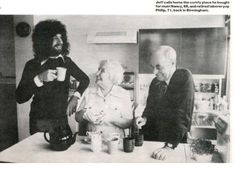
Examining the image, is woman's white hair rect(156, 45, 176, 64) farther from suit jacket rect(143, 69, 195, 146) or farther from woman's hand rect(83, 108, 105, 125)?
woman's hand rect(83, 108, 105, 125)

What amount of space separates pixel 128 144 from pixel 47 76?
0.35m

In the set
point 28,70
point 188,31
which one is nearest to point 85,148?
point 28,70

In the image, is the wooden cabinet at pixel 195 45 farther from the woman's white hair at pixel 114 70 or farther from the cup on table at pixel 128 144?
the cup on table at pixel 128 144

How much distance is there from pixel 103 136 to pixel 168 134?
0.71 feet

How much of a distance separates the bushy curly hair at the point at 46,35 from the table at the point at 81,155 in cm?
32

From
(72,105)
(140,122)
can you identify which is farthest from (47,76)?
(140,122)

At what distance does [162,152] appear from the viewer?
105 centimetres

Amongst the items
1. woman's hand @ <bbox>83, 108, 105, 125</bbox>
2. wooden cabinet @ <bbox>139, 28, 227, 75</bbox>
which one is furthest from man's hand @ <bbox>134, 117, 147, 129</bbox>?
wooden cabinet @ <bbox>139, 28, 227, 75</bbox>

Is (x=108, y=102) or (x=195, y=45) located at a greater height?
(x=195, y=45)

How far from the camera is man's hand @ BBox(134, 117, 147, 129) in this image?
1069mm

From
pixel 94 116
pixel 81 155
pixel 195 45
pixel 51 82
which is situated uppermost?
pixel 195 45

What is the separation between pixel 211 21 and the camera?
102 centimetres

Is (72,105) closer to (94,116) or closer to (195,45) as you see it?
(94,116)
